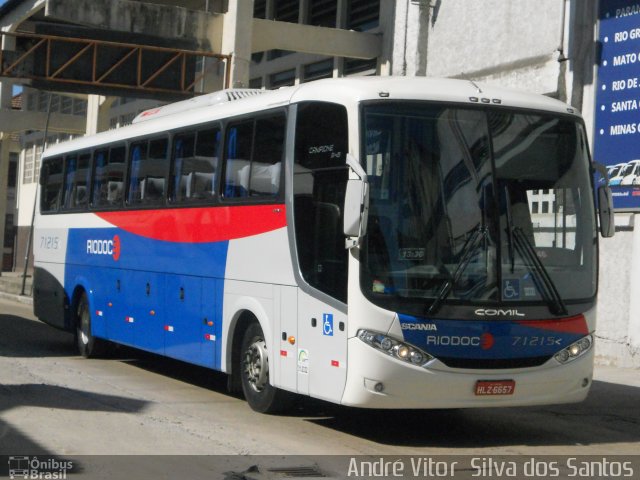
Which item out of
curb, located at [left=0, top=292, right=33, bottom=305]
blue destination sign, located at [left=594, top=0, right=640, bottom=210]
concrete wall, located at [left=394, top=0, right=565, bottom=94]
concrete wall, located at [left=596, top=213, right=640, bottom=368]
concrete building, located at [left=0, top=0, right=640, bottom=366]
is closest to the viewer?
concrete wall, located at [left=596, top=213, right=640, bottom=368]

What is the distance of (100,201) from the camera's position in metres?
16.4

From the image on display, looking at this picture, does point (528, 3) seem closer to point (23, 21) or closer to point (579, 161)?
point (579, 161)

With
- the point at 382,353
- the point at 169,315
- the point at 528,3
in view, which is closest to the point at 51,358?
the point at 169,315

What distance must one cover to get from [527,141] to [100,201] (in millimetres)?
7794

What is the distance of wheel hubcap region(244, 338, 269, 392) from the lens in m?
11.4

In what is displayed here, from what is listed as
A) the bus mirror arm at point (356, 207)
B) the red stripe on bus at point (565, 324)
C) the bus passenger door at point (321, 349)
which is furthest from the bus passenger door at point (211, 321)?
the red stripe on bus at point (565, 324)

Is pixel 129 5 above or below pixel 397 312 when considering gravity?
above

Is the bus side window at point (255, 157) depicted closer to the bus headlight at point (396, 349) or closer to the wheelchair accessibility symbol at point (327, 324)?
the wheelchair accessibility symbol at point (327, 324)

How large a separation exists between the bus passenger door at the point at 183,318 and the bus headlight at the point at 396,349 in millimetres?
3684

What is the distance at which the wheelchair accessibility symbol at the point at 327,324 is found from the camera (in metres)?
10.1

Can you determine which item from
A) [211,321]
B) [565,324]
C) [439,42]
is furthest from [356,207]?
[439,42]

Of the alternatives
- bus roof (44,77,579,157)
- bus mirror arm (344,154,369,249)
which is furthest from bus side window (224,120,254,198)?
bus mirror arm (344,154,369,249)

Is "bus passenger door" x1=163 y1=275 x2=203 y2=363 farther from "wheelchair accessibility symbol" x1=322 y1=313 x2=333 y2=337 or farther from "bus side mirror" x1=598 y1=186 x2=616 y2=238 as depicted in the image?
"bus side mirror" x1=598 y1=186 x2=616 y2=238

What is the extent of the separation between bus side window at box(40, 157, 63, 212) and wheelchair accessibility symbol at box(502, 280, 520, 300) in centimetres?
1022
